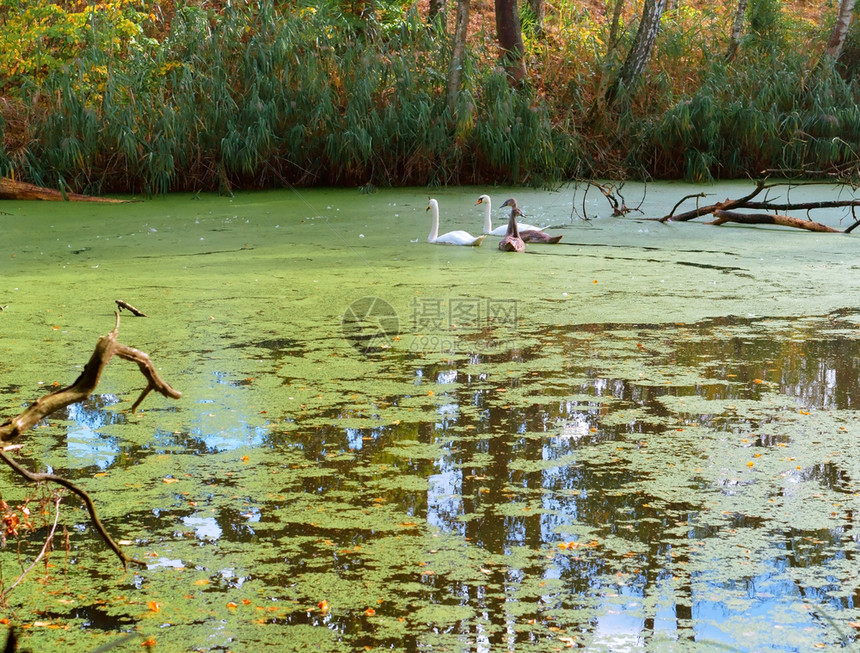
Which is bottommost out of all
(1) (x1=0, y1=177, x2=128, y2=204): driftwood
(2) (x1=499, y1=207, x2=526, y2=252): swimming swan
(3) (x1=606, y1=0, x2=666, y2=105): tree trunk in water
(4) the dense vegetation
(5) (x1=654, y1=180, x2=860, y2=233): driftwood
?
(2) (x1=499, y1=207, x2=526, y2=252): swimming swan

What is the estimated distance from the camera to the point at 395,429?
2594 millimetres

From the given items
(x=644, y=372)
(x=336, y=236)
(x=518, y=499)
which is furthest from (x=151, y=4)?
(x=518, y=499)

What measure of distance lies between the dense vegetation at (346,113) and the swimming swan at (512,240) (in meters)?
2.07

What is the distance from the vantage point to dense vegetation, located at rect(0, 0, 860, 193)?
7.37 metres

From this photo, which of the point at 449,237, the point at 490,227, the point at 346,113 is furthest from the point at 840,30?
the point at 449,237

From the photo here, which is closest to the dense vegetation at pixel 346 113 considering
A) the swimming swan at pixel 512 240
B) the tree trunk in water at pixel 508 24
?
the tree trunk in water at pixel 508 24

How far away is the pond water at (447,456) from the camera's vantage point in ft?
5.35

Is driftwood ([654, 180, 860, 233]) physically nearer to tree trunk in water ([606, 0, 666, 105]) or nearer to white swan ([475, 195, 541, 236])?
white swan ([475, 195, 541, 236])

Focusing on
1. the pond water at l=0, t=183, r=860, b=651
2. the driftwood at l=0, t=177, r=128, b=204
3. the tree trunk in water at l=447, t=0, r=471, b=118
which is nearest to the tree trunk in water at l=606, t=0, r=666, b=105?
the tree trunk in water at l=447, t=0, r=471, b=118

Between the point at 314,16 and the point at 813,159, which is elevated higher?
the point at 314,16

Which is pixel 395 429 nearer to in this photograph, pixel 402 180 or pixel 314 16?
pixel 402 180

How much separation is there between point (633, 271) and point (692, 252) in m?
0.72

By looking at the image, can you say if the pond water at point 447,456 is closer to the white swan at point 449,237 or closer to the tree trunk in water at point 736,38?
the white swan at point 449,237

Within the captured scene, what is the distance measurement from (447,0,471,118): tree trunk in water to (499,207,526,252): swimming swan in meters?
2.26
